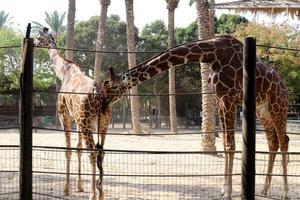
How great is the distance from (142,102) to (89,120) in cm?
2953

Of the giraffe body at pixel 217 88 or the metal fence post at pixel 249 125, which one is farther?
the giraffe body at pixel 217 88

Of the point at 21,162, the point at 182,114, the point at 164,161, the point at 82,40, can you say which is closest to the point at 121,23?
the point at 82,40

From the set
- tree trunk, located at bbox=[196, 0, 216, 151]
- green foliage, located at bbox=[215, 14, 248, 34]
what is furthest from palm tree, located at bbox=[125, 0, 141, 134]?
green foliage, located at bbox=[215, 14, 248, 34]

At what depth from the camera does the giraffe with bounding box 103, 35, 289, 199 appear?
6051 millimetres

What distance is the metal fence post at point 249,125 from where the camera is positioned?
410 centimetres

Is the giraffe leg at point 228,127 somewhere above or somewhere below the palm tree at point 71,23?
below

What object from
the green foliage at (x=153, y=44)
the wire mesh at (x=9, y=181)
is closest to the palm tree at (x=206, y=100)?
the wire mesh at (x=9, y=181)

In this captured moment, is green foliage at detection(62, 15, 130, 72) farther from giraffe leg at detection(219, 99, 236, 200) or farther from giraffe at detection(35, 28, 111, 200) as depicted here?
giraffe leg at detection(219, 99, 236, 200)

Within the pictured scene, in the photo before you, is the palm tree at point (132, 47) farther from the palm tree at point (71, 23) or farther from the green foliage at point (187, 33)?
the green foliage at point (187, 33)

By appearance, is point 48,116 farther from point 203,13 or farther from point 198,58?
point 198,58

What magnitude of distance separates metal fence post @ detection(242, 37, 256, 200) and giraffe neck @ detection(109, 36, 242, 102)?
6.64 feet

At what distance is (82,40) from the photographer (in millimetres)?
36219

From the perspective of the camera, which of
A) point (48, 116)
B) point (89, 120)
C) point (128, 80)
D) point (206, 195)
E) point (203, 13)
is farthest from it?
point (48, 116)

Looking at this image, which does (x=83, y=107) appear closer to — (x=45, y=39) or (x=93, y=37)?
(x=45, y=39)
